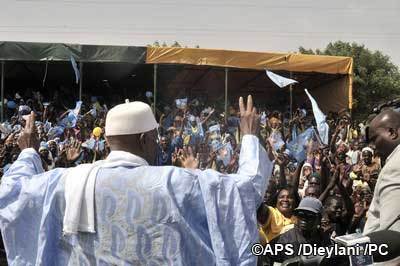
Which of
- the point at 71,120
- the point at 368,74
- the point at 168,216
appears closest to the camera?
the point at 168,216

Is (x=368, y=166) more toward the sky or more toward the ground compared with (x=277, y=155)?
more toward the ground

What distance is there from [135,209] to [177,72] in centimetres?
1218

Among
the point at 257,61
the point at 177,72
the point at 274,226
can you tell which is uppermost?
the point at 257,61

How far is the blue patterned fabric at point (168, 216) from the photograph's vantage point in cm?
195

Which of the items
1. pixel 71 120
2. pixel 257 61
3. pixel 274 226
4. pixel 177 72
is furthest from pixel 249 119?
pixel 177 72

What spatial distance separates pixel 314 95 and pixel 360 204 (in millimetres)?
11769

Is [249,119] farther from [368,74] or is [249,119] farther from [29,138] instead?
[368,74]

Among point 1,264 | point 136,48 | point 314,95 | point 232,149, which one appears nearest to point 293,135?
point 232,149

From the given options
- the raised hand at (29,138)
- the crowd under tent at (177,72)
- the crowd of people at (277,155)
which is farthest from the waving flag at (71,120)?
the raised hand at (29,138)

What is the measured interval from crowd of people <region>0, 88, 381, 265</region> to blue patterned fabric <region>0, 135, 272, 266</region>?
35 centimetres

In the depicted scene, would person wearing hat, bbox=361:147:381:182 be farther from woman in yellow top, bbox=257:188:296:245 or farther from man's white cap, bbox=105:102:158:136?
man's white cap, bbox=105:102:158:136

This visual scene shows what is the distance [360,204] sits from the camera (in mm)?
5391

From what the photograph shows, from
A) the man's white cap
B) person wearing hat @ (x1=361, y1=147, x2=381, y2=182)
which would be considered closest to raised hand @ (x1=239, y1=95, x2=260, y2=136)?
the man's white cap

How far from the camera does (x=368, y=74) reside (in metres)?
30.8
